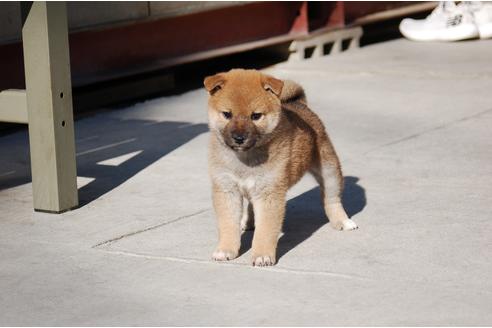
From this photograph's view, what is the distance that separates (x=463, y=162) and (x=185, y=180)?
A: 6.20 ft

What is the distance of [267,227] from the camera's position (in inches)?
201

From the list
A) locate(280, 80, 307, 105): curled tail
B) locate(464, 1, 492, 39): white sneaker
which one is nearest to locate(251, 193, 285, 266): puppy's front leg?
locate(280, 80, 307, 105): curled tail

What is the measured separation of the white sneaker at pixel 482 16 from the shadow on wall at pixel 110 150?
16.9 feet

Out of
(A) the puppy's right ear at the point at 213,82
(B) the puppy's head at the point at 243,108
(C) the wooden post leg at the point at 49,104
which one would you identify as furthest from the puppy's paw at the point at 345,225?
(C) the wooden post leg at the point at 49,104

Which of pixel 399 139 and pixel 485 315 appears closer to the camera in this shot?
pixel 485 315

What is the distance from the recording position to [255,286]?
4770 mm

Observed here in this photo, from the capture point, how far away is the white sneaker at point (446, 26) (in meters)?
12.3

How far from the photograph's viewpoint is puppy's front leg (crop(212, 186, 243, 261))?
515cm

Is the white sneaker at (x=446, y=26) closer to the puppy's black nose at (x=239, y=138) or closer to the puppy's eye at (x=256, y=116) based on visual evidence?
the puppy's eye at (x=256, y=116)

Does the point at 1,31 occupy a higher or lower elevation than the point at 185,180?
higher

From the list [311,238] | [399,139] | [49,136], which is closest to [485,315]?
[311,238]

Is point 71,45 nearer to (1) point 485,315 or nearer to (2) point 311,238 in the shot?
(2) point 311,238

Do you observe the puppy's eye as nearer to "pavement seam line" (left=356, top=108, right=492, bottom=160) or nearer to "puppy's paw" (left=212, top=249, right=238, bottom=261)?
"puppy's paw" (left=212, top=249, right=238, bottom=261)

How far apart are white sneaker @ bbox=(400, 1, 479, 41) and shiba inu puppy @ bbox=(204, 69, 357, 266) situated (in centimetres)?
743
